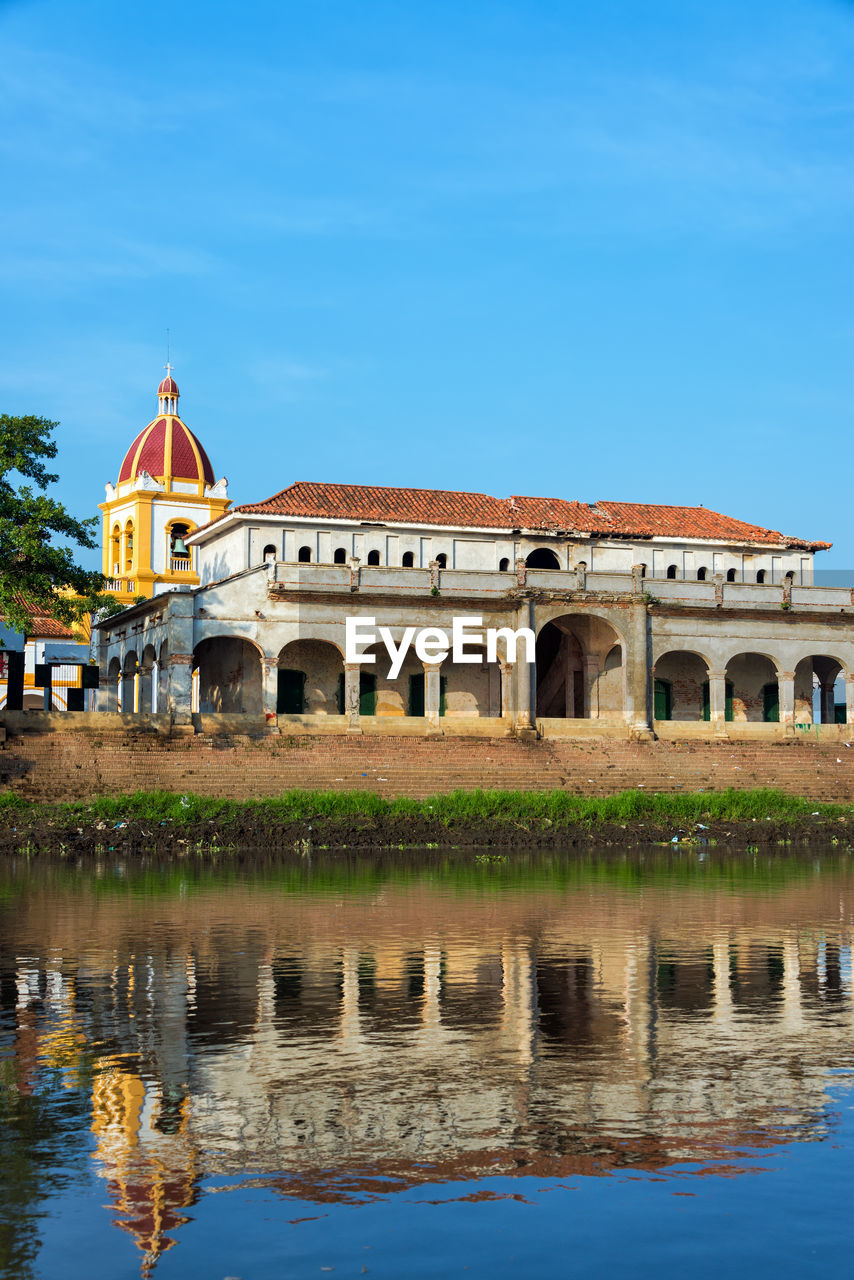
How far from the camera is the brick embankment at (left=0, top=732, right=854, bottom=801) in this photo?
33.3 meters

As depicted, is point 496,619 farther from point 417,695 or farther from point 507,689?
point 417,695

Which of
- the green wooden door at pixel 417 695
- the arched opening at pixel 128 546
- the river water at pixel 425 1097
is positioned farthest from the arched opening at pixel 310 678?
the river water at pixel 425 1097

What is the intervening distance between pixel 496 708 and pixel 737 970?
32170 mm

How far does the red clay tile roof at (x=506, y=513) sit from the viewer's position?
45.7 m

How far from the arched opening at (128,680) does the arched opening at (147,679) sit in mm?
1385

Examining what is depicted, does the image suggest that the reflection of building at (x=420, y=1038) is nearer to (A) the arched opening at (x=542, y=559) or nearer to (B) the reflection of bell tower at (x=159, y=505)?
(A) the arched opening at (x=542, y=559)

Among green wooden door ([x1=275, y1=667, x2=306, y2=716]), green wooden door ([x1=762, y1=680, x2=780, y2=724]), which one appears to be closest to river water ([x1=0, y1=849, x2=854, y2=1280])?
green wooden door ([x1=275, y1=667, x2=306, y2=716])

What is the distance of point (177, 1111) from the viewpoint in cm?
821

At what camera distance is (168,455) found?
64.9m

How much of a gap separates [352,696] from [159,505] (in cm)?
2616

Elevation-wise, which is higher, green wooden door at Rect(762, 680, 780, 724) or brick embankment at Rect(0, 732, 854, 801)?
green wooden door at Rect(762, 680, 780, 724)

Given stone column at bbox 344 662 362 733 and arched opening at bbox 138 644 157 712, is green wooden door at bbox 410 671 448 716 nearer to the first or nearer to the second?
stone column at bbox 344 662 362 733

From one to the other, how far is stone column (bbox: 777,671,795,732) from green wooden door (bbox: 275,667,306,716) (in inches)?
607

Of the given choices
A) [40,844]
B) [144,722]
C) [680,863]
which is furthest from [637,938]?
[144,722]
